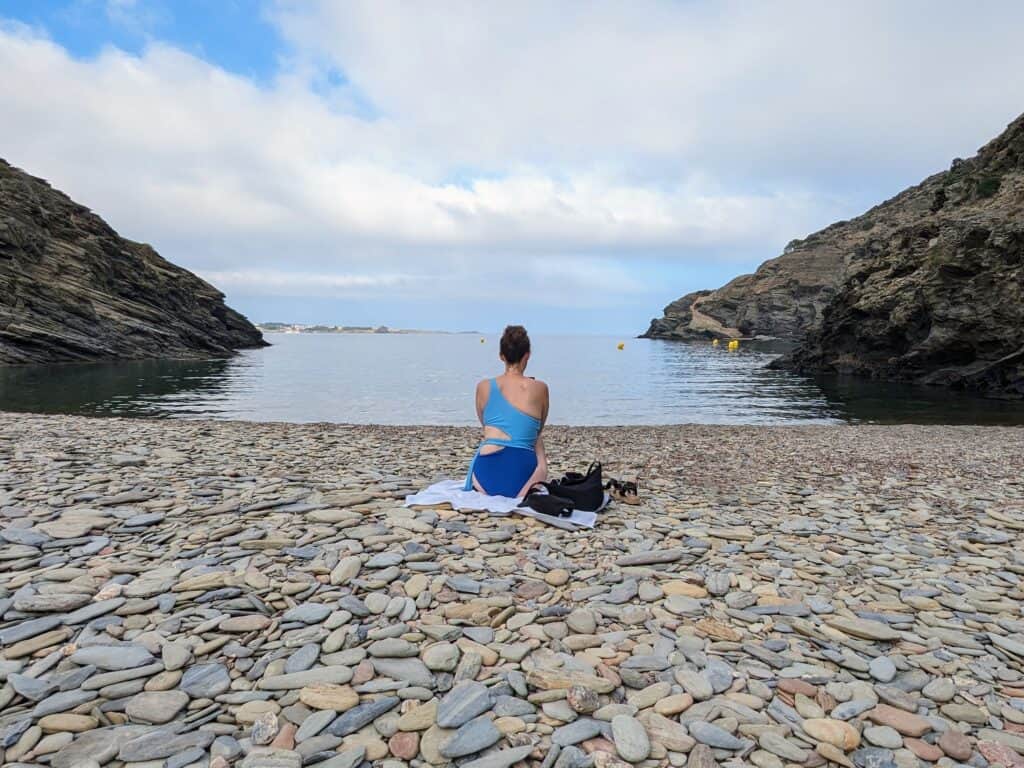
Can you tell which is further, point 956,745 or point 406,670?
point 406,670

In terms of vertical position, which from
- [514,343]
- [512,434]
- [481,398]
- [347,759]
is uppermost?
[514,343]

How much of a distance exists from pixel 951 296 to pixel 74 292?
74.9m

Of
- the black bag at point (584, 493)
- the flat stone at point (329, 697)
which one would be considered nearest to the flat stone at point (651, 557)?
the black bag at point (584, 493)

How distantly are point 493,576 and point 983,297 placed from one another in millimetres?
41764

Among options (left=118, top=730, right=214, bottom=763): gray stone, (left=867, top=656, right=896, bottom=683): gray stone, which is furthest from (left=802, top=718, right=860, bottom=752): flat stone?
(left=118, top=730, right=214, bottom=763): gray stone

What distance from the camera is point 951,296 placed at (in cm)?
3641

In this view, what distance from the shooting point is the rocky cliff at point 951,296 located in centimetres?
3425

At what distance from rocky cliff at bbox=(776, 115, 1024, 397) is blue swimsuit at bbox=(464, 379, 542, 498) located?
129 ft

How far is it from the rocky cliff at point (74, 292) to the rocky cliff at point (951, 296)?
228 ft

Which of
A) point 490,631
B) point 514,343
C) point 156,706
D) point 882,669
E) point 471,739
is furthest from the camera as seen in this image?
point 514,343

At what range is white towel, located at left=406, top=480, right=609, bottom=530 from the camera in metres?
6.66

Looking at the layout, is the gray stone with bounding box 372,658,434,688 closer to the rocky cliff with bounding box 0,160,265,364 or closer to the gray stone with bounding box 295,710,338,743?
the gray stone with bounding box 295,710,338,743

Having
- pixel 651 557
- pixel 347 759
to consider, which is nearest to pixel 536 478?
pixel 651 557

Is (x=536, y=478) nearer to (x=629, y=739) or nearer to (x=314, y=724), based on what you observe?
(x=629, y=739)
